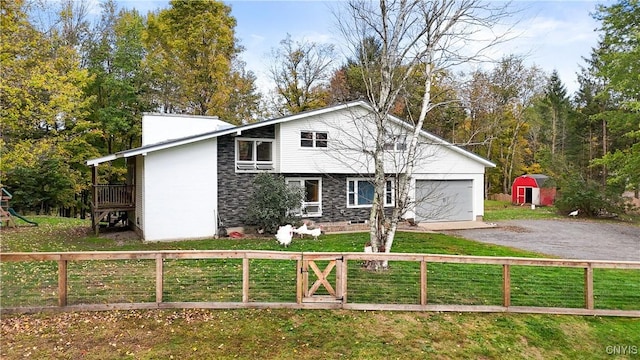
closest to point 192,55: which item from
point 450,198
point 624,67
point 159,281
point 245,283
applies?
point 450,198

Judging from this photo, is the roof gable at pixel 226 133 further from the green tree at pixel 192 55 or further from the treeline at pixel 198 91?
the green tree at pixel 192 55

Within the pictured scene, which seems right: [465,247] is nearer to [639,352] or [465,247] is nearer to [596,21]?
[639,352]

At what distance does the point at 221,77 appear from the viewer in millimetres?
23734

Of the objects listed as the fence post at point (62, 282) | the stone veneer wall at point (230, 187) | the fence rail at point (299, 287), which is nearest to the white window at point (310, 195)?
the stone veneer wall at point (230, 187)

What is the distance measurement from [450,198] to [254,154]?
9.22m

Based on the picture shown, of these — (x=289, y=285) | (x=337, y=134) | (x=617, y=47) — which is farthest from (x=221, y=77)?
(x=617, y=47)

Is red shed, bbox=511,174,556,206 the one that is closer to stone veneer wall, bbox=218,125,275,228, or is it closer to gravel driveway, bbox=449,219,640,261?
gravel driveway, bbox=449,219,640,261

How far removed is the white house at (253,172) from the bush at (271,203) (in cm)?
83

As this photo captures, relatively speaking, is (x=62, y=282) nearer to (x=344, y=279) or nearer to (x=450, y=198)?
(x=344, y=279)

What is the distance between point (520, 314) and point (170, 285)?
235 inches

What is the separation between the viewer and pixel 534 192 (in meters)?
28.6

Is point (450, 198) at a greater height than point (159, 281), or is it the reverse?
point (450, 198)

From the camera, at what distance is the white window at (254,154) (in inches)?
580

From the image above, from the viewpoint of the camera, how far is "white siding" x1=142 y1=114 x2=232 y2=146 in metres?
16.2
